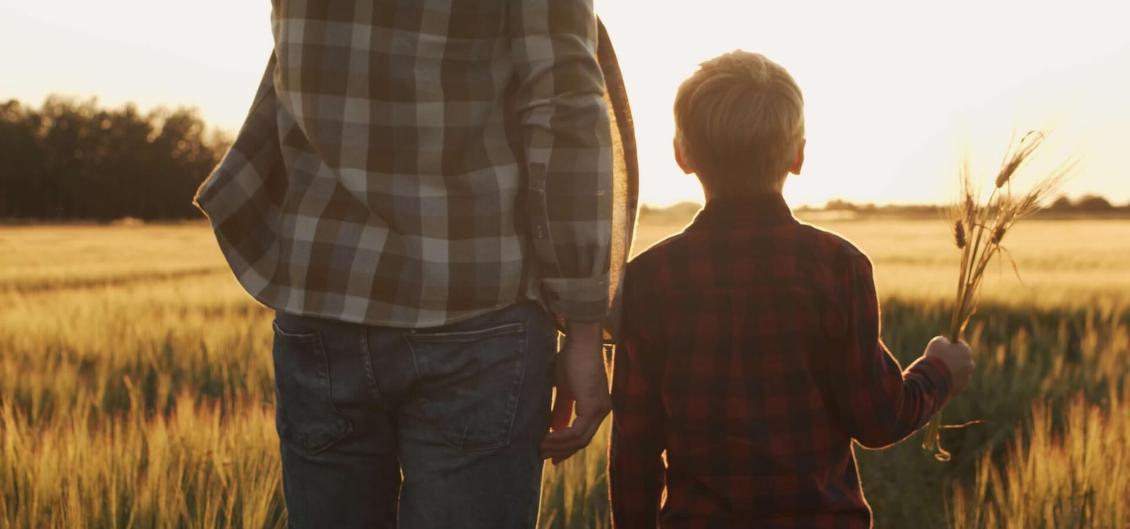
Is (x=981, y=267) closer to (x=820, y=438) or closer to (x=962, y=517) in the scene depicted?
(x=820, y=438)

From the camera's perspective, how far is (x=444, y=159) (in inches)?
54.2

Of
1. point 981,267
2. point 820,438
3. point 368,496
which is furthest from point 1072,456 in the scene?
point 368,496

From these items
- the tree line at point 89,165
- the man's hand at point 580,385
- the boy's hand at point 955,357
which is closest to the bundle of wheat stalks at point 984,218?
the boy's hand at point 955,357

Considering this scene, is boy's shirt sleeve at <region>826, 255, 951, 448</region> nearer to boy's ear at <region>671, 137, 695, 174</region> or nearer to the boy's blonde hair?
the boy's blonde hair

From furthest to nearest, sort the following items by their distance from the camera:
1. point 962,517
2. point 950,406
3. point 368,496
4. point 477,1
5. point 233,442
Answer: point 950,406 < point 233,442 < point 962,517 < point 368,496 < point 477,1

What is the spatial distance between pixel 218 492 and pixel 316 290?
4.89ft

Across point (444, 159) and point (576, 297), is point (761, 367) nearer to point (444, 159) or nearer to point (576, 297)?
point (576, 297)

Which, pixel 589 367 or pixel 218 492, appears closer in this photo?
pixel 589 367

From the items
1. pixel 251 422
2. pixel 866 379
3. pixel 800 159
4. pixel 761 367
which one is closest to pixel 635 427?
pixel 761 367

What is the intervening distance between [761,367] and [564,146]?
0.51 metres

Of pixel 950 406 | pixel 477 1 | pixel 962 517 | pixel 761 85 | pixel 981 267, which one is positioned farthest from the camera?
pixel 950 406

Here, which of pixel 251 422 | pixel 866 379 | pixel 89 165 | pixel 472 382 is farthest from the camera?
pixel 89 165

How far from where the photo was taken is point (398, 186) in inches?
53.9

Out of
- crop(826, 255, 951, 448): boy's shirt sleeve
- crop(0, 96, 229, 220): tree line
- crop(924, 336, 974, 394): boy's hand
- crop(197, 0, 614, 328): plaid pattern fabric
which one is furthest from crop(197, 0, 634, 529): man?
crop(0, 96, 229, 220): tree line
